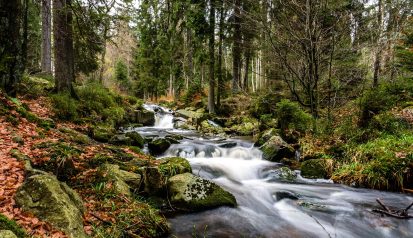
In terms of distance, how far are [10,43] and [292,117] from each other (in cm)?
928

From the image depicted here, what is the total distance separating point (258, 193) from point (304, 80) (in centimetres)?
526

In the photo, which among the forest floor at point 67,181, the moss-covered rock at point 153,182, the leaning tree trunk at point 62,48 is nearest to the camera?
the forest floor at point 67,181

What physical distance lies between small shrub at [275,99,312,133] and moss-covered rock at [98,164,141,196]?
24.1 ft

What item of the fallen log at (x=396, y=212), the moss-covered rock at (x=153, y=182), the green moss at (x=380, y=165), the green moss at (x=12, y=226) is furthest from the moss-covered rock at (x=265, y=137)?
the green moss at (x=12, y=226)

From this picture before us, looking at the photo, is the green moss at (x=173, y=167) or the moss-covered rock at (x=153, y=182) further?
the green moss at (x=173, y=167)

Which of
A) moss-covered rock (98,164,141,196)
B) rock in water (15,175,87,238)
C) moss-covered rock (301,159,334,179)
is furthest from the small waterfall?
rock in water (15,175,87,238)

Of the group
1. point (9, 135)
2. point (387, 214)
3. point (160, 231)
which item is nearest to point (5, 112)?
point (9, 135)

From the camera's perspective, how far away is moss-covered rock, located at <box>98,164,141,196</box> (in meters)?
5.21

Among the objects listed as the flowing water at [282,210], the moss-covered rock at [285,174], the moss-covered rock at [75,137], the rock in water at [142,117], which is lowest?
the flowing water at [282,210]

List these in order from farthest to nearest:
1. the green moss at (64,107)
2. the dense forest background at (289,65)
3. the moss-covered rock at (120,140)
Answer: the green moss at (64,107) < the moss-covered rock at (120,140) < the dense forest background at (289,65)

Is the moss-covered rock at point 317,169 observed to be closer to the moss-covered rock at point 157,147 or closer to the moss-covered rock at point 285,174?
the moss-covered rock at point 285,174

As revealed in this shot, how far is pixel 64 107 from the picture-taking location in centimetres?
1014

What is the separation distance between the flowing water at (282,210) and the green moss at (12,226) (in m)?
2.32

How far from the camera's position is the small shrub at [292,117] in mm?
11367
